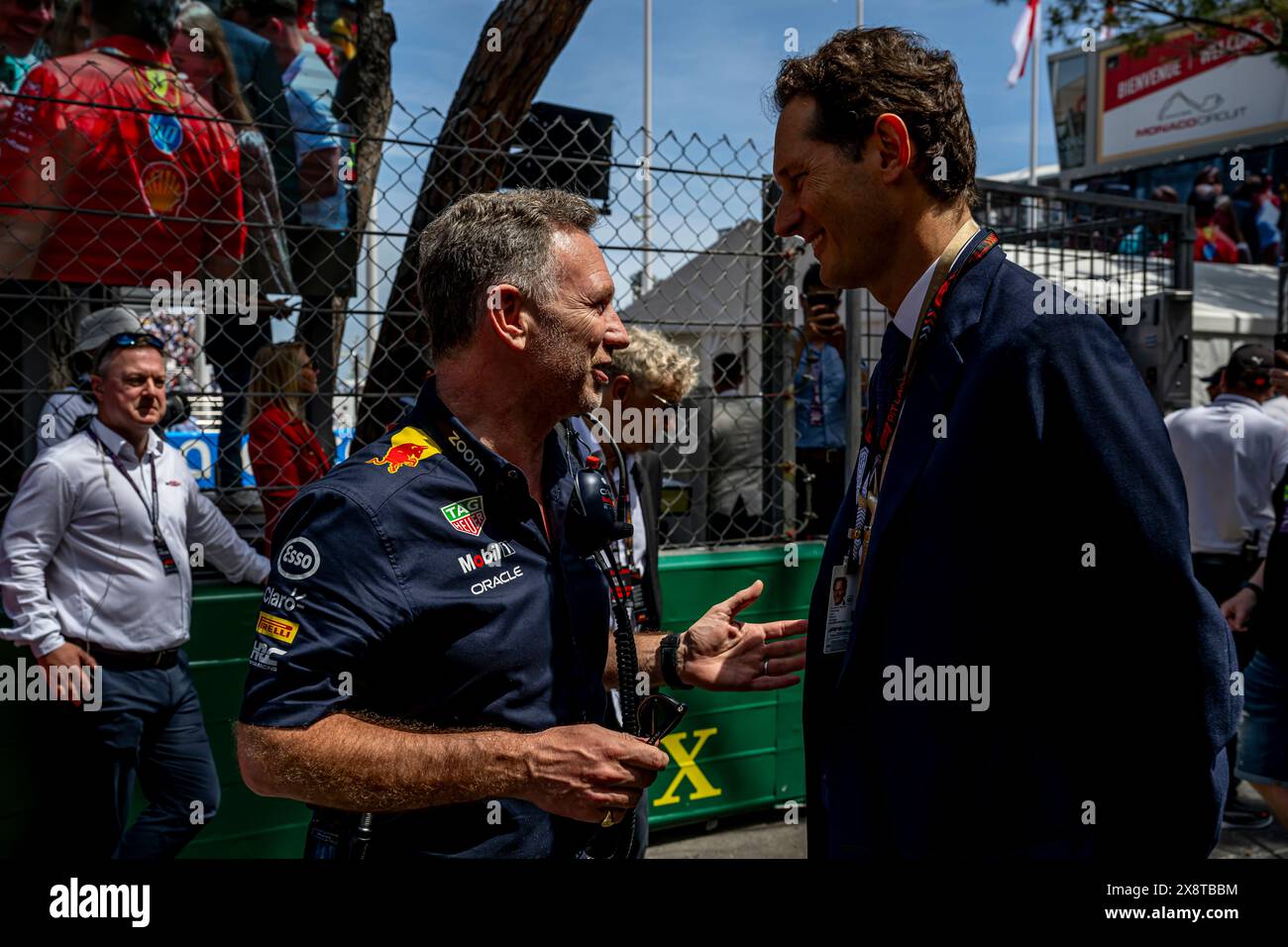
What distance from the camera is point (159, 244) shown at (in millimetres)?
3961

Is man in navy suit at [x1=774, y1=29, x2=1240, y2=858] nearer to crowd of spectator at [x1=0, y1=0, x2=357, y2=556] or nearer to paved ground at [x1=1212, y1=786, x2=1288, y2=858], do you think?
crowd of spectator at [x1=0, y1=0, x2=357, y2=556]

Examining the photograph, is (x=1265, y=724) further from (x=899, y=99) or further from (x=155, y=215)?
(x=155, y=215)

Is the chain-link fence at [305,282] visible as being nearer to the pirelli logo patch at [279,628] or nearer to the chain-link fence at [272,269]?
the chain-link fence at [272,269]

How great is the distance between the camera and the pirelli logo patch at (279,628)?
162cm

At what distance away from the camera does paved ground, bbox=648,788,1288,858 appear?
4.63m

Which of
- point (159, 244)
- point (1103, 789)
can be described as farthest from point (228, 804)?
point (1103, 789)

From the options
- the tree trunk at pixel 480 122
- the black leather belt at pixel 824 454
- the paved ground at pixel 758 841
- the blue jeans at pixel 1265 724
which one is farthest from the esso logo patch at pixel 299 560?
the blue jeans at pixel 1265 724

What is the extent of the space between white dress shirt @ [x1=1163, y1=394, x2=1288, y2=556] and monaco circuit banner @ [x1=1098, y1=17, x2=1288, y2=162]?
20633 millimetres

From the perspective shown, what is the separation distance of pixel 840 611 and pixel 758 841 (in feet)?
11.2

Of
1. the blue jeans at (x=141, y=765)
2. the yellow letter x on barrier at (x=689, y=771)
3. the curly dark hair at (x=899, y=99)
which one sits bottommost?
the yellow letter x on barrier at (x=689, y=771)

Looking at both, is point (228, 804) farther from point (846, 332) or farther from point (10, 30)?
point (10, 30)

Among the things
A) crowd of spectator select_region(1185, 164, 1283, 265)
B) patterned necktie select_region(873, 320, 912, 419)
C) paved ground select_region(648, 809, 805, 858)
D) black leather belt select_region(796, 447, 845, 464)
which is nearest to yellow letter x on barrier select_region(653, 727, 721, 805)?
paved ground select_region(648, 809, 805, 858)

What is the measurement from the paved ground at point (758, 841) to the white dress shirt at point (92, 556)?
7.81ft
